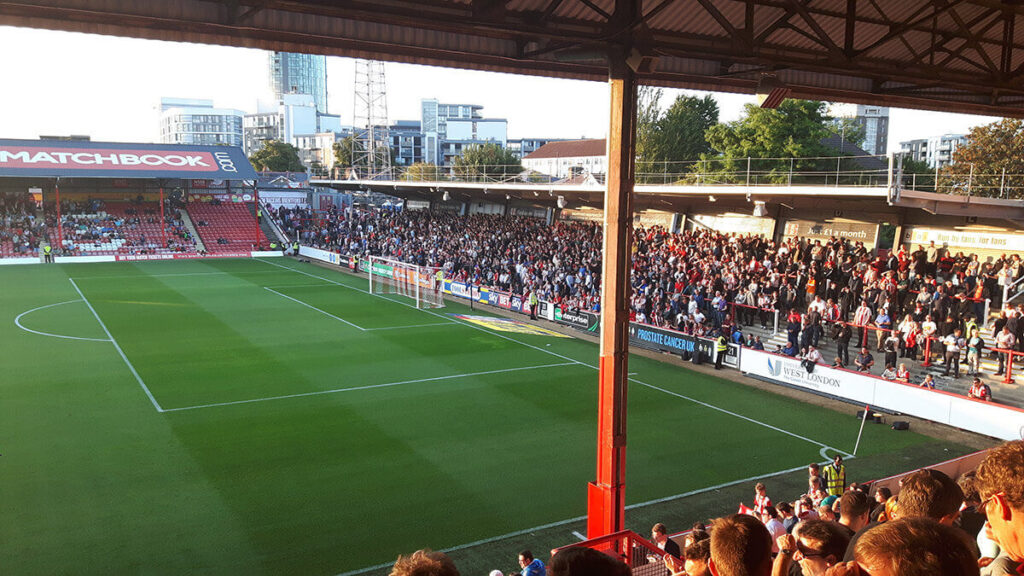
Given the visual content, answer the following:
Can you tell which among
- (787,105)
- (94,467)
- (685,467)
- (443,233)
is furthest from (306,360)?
(787,105)

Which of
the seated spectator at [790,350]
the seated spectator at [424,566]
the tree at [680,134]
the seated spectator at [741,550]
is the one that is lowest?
the seated spectator at [790,350]

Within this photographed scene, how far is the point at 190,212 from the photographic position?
59031 millimetres

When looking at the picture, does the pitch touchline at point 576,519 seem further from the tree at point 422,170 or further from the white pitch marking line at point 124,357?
the tree at point 422,170

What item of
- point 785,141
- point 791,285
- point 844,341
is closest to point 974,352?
point 844,341

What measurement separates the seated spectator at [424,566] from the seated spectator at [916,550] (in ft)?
4.49

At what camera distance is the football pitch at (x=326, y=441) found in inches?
465

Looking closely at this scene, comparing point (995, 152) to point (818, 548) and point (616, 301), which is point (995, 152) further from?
point (818, 548)

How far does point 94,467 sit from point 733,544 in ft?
48.4

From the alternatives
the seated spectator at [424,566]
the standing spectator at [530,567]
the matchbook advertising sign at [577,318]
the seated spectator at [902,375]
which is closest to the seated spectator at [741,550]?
the seated spectator at [424,566]

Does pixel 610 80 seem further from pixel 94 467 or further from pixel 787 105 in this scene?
pixel 787 105

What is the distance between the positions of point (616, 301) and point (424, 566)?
8190 mm

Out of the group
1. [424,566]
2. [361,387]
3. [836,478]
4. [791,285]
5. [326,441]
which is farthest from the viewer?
[791,285]

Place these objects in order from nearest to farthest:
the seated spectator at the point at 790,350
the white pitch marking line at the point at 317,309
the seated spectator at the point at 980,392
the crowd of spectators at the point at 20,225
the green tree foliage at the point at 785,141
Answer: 1. the seated spectator at the point at 980,392
2. the seated spectator at the point at 790,350
3. the white pitch marking line at the point at 317,309
4. the green tree foliage at the point at 785,141
5. the crowd of spectators at the point at 20,225

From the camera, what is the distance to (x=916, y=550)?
2158 millimetres
